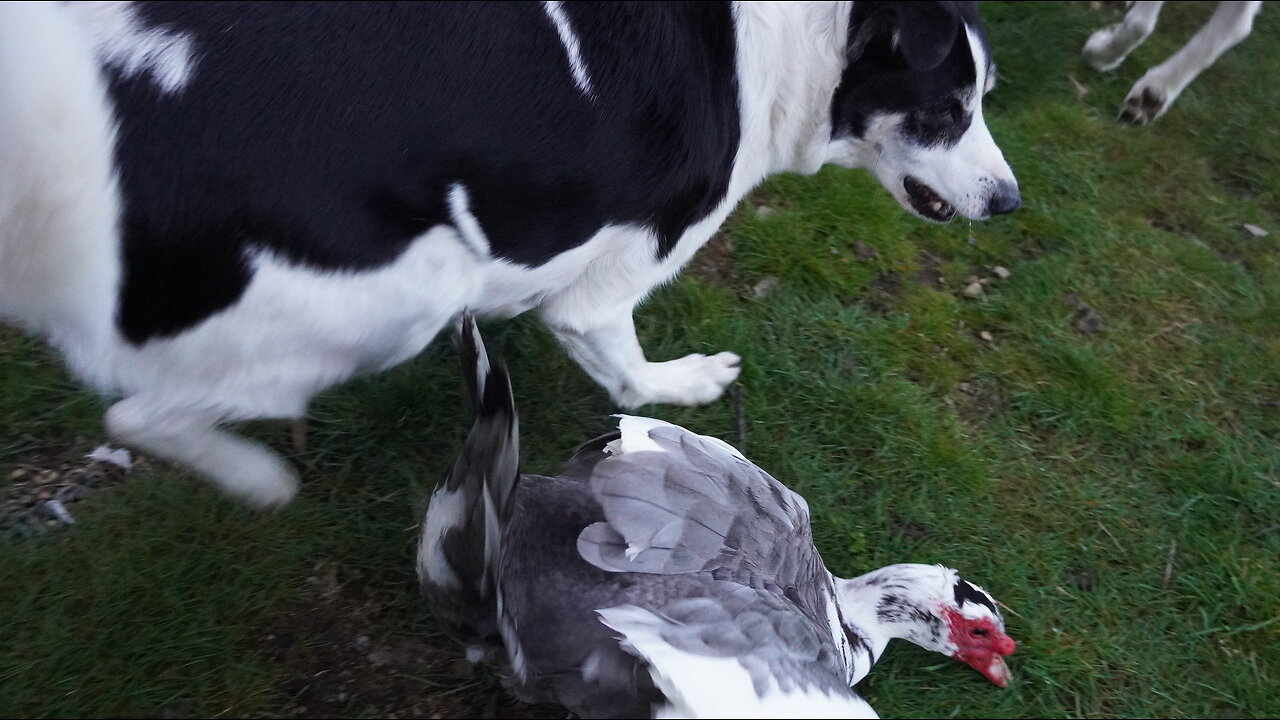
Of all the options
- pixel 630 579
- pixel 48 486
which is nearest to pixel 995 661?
pixel 630 579

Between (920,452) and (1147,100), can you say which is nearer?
(920,452)

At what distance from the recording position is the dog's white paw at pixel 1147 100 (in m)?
3.78

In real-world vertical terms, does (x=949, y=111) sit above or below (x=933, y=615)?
above

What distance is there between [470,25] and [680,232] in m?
0.67

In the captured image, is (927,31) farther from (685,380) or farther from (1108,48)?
(1108,48)

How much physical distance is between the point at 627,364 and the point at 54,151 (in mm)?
1408

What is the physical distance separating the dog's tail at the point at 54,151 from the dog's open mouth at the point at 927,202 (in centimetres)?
183

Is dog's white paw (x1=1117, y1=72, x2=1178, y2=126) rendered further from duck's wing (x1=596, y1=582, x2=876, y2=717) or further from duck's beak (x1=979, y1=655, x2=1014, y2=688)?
duck's wing (x1=596, y1=582, x2=876, y2=717)

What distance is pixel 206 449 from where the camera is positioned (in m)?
1.86

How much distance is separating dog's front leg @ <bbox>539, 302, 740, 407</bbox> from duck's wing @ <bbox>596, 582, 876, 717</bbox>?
2.59 ft

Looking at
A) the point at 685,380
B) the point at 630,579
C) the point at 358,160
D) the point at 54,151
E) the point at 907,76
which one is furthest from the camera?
the point at 685,380

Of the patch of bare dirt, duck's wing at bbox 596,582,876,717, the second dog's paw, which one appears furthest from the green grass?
duck's wing at bbox 596,582,876,717

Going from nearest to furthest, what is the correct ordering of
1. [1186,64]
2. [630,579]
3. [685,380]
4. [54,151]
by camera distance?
[54,151], [630,579], [685,380], [1186,64]

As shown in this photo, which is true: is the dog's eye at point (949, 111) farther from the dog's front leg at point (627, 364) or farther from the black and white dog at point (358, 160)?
the dog's front leg at point (627, 364)
